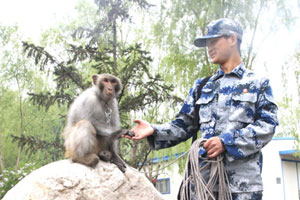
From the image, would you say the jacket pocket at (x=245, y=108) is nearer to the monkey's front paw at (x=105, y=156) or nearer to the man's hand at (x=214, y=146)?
the man's hand at (x=214, y=146)

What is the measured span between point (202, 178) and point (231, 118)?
0.49m

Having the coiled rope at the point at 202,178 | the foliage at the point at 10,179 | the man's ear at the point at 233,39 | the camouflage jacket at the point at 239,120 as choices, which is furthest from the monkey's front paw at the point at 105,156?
the foliage at the point at 10,179

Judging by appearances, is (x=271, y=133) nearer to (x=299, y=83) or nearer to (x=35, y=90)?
(x=299, y=83)

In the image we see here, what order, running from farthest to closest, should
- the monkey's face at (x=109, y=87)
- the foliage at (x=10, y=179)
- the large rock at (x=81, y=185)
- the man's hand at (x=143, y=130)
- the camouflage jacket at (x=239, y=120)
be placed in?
the foliage at (x=10, y=179)
the monkey's face at (x=109, y=87)
the large rock at (x=81, y=185)
the man's hand at (x=143, y=130)
the camouflage jacket at (x=239, y=120)

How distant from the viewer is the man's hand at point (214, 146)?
2469 mm

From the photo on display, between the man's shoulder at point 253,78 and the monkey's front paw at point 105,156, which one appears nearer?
the man's shoulder at point 253,78

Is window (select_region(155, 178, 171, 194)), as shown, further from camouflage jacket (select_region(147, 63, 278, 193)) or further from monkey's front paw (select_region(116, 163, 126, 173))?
camouflage jacket (select_region(147, 63, 278, 193))

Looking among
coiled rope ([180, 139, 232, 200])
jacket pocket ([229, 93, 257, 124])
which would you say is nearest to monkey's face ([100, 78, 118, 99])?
coiled rope ([180, 139, 232, 200])

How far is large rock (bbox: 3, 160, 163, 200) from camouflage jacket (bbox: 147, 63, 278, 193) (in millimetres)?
1374

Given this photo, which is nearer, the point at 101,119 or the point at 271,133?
the point at 271,133

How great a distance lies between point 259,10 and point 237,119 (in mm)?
9562

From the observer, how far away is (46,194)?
3.72 m

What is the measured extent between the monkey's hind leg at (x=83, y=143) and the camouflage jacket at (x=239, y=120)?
1754 mm

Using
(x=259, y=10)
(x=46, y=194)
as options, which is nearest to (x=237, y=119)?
(x=46, y=194)
